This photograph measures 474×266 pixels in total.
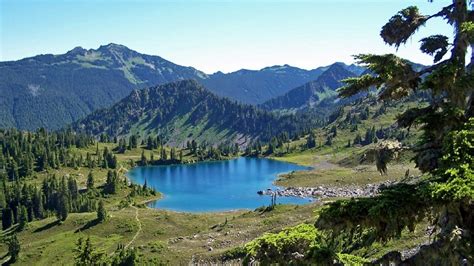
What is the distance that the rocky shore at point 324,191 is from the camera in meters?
147

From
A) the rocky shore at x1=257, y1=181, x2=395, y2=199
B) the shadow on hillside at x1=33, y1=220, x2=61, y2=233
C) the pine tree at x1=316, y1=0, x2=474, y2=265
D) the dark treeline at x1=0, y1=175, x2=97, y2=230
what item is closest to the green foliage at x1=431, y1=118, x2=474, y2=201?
the pine tree at x1=316, y1=0, x2=474, y2=265

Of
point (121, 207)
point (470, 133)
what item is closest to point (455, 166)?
point (470, 133)

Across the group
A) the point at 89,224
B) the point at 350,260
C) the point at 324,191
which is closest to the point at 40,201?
the point at 89,224

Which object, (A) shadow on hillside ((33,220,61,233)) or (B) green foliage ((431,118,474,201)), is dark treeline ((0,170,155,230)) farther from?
(B) green foliage ((431,118,474,201))

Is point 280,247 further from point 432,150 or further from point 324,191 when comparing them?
point 324,191

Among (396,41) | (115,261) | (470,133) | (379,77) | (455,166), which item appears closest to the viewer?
(455,166)

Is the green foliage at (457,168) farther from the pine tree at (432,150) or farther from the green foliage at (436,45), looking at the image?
the green foliage at (436,45)

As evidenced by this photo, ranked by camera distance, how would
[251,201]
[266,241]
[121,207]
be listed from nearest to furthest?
[266,241] < [121,207] < [251,201]

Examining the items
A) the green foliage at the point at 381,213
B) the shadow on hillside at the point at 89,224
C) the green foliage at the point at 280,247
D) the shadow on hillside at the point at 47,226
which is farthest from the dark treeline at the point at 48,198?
the green foliage at the point at 381,213

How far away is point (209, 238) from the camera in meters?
96.4

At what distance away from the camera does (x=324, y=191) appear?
162250 millimetres

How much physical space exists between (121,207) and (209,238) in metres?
60.7

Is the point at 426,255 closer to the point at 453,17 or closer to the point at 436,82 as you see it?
the point at 436,82

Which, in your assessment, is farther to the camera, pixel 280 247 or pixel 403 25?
pixel 403 25
